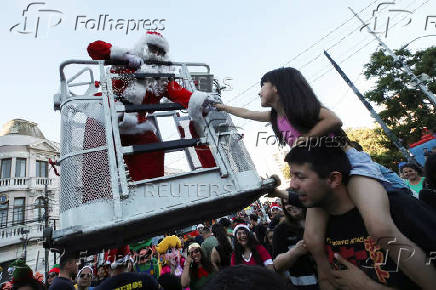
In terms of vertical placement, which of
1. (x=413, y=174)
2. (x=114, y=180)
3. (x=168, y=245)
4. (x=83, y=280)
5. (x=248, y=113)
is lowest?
(x=413, y=174)

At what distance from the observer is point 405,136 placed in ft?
54.6

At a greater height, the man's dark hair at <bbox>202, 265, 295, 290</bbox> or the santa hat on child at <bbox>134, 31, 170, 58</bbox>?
the santa hat on child at <bbox>134, 31, 170, 58</bbox>

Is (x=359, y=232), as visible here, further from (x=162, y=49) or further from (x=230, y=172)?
(x=162, y=49)

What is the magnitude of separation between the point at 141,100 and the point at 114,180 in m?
1.26

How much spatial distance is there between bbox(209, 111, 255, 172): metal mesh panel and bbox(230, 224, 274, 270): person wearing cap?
1.79m

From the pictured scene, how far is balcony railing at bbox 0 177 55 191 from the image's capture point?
918 inches

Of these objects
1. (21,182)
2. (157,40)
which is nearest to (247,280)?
(157,40)

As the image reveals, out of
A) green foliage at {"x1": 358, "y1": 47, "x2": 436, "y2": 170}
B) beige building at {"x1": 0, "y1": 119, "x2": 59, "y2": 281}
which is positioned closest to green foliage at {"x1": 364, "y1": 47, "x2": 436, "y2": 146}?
green foliage at {"x1": 358, "y1": 47, "x2": 436, "y2": 170}

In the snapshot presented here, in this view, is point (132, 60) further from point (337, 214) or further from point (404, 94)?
point (404, 94)

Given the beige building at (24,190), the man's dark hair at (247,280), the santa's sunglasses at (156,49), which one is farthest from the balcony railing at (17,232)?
the man's dark hair at (247,280)

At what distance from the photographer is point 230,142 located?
10.1 feet

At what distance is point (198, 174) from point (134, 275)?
4.27ft

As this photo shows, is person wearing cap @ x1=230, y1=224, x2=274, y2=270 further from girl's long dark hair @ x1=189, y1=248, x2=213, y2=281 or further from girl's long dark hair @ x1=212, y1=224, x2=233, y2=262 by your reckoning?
girl's long dark hair @ x1=189, y1=248, x2=213, y2=281

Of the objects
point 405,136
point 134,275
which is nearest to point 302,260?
point 134,275
